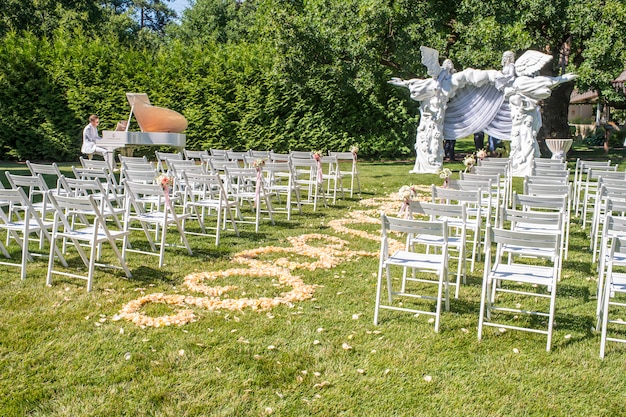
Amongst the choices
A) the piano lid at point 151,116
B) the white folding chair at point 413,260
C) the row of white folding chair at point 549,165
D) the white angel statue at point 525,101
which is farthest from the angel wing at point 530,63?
the white folding chair at point 413,260

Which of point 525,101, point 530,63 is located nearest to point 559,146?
point 525,101

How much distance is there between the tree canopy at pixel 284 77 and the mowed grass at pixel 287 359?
1395cm

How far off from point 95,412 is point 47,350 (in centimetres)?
109

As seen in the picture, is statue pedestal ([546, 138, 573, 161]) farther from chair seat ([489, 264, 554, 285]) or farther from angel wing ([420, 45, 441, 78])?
chair seat ([489, 264, 554, 285])

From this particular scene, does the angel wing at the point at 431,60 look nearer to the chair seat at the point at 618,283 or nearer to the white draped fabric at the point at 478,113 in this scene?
the white draped fabric at the point at 478,113

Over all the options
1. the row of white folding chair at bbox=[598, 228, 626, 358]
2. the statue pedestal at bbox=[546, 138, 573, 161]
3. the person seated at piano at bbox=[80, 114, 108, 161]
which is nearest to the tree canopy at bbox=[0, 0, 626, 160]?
the statue pedestal at bbox=[546, 138, 573, 161]

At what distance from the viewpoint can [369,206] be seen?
11688 millimetres

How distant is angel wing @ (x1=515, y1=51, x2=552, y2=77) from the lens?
50.6 ft

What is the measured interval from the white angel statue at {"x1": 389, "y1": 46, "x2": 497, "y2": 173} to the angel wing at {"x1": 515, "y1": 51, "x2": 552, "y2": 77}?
30.1 inches

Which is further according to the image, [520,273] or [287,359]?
[520,273]

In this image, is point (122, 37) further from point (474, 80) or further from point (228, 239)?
point (228, 239)

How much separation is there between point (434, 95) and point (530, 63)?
8.48 feet

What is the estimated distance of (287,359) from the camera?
14.8 ft

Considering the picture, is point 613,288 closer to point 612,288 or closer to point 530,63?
point 612,288
